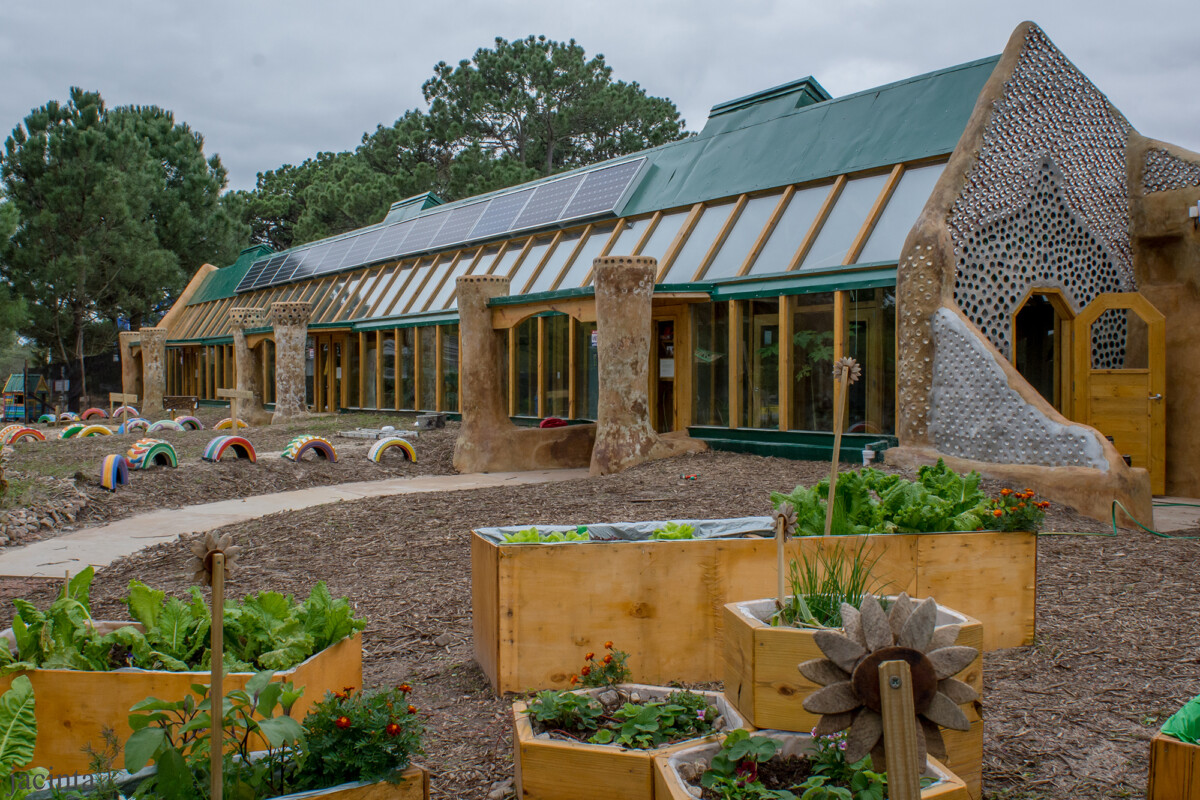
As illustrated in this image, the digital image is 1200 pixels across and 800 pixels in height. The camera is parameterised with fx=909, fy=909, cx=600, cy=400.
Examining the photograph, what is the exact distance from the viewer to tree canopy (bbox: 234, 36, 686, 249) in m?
40.1

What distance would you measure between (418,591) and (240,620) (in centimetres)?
263

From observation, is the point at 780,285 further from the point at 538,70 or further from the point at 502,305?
the point at 538,70

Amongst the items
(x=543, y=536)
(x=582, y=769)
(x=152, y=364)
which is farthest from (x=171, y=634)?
(x=152, y=364)

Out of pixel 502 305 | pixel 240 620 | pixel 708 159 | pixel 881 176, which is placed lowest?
pixel 240 620

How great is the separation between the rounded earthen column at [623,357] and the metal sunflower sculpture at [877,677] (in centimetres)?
926

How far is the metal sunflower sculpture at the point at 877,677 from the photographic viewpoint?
1.95 m

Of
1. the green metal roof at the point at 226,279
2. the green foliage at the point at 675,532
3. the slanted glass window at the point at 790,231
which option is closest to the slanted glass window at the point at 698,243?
the slanted glass window at the point at 790,231

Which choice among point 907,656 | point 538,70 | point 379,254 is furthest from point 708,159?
point 538,70

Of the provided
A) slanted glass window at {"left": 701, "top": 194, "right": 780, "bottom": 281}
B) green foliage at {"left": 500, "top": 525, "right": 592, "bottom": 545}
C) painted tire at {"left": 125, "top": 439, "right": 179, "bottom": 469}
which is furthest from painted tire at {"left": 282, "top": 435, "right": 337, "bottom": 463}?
green foliage at {"left": 500, "top": 525, "right": 592, "bottom": 545}

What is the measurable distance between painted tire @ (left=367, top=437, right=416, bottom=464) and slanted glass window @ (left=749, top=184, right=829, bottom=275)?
561 cm

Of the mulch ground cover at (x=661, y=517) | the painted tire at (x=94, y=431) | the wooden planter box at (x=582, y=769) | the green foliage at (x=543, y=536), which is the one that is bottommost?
the mulch ground cover at (x=661, y=517)

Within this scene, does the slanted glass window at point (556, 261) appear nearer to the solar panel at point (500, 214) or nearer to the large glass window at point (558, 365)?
the large glass window at point (558, 365)

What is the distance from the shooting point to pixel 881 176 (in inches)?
493

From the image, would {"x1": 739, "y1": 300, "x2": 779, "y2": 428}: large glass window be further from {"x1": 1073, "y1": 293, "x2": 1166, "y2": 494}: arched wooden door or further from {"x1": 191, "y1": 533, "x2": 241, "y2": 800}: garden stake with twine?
{"x1": 191, "y1": 533, "x2": 241, "y2": 800}: garden stake with twine
